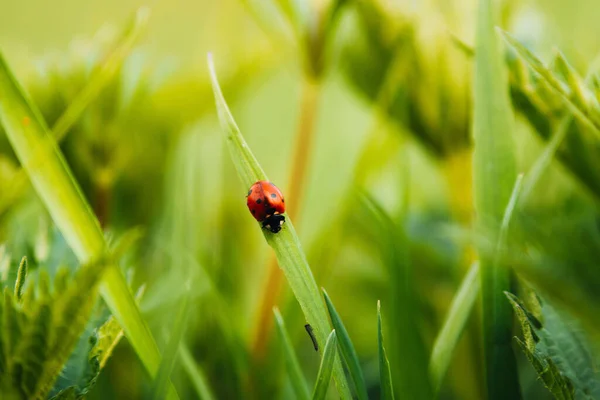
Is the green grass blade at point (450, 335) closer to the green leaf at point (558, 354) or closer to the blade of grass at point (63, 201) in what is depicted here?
the green leaf at point (558, 354)

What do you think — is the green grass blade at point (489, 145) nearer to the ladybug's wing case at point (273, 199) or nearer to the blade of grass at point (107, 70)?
the ladybug's wing case at point (273, 199)

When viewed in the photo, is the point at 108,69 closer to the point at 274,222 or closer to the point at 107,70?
the point at 107,70

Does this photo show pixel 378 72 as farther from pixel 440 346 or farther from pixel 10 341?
pixel 10 341

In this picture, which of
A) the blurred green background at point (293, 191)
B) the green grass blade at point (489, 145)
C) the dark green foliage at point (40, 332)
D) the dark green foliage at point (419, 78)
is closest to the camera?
the dark green foliage at point (40, 332)

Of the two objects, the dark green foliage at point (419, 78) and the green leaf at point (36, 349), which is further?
the dark green foliage at point (419, 78)

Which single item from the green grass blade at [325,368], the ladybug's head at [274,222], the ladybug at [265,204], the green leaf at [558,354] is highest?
the ladybug at [265,204]

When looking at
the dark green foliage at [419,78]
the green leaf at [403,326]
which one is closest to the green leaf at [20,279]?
the green leaf at [403,326]

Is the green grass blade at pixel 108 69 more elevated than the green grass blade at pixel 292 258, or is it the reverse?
the green grass blade at pixel 108 69

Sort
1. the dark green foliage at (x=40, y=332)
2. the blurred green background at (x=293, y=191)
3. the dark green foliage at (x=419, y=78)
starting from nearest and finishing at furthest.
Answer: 1. the dark green foliage at (x=40, y=332)
2. the blurred green background at (x=293, y=191)
3. the dark green foliage at (x=419, y=78)
